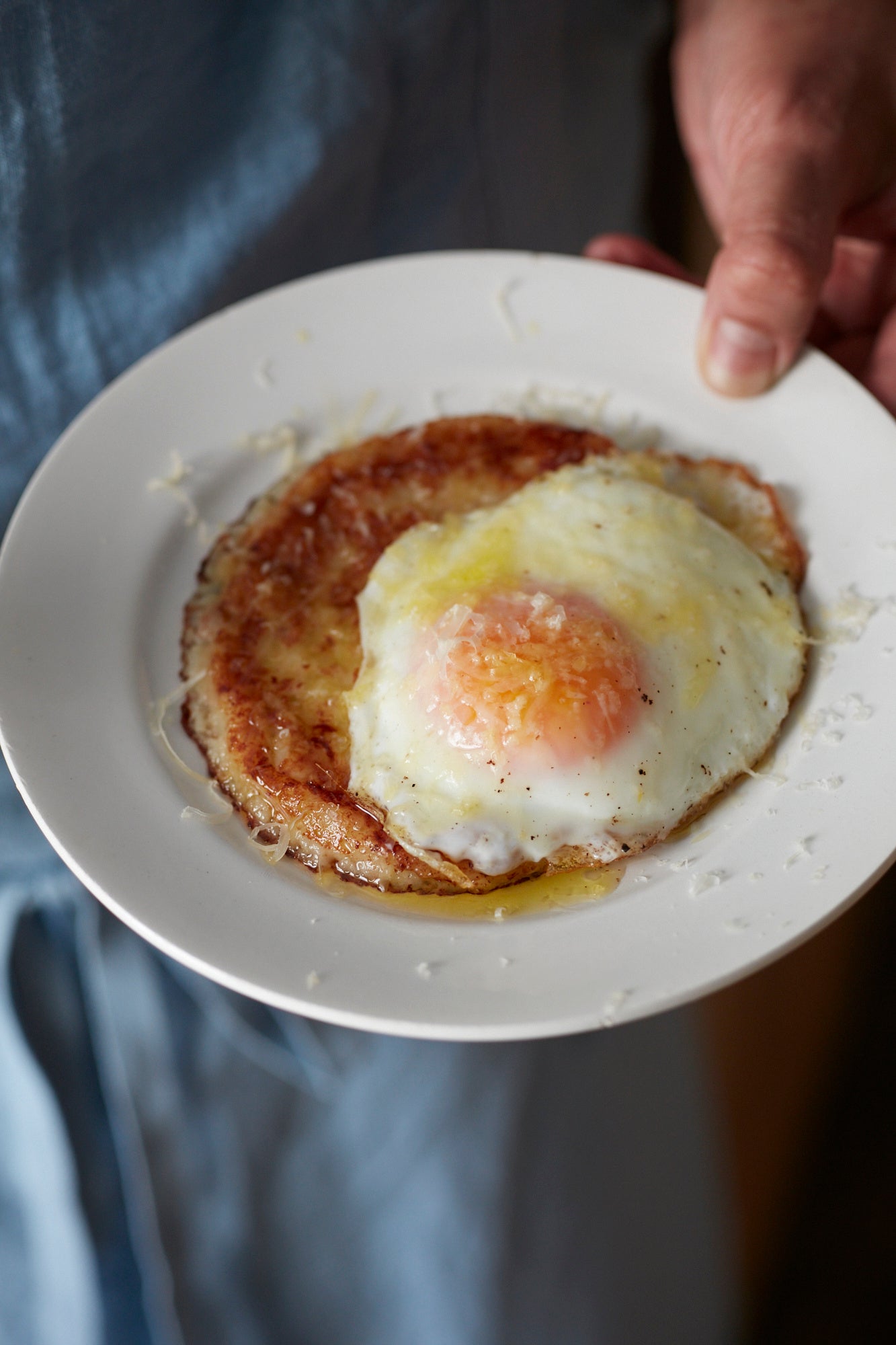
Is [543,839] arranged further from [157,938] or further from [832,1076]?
[832,1076]

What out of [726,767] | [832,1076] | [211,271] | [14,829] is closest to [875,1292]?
[832,1076]

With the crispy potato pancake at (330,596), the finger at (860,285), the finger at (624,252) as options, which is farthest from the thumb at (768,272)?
the finger at (860,285)

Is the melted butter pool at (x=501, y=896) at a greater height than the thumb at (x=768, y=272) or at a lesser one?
lesser

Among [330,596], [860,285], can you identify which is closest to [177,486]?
[330,596]

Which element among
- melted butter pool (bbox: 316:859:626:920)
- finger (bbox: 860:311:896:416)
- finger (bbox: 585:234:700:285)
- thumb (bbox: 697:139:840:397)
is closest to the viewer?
melted butter pool (bbox: 316:859:626:920)

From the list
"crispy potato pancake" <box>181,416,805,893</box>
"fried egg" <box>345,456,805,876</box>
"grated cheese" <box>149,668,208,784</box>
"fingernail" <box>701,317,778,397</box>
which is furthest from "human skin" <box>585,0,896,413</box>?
"grated cheese" <box>149,668,208,784</box>

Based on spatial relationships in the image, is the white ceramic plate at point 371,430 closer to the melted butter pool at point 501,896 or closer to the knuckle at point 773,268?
the melted butter pool at point 501,896

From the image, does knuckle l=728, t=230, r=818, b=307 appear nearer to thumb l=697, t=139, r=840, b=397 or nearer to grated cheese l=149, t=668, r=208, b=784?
thumb l=697, t=139, r=840, b=397
